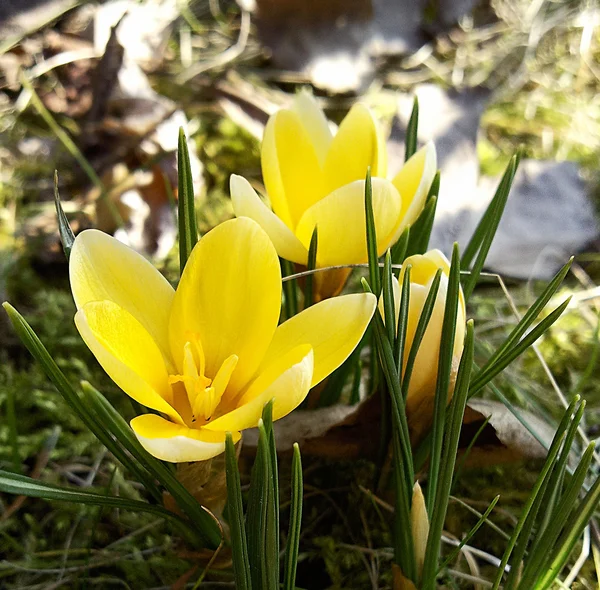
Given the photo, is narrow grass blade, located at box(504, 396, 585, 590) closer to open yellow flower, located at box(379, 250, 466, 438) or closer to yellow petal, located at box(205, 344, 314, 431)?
open yellow flower, located at box(379, 250, 466, 438)

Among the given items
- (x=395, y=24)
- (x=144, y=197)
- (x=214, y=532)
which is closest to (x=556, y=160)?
(x=395, y=24)

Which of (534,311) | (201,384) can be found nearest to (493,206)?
(534,311)

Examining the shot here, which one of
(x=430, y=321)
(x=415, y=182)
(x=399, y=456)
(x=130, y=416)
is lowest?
(x=130, y=416)

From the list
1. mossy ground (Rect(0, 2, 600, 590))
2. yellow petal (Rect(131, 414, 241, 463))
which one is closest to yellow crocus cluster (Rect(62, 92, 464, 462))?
yellow petal (Rect(131, 414, 241, 463))

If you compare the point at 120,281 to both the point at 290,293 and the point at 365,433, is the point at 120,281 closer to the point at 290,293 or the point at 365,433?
the point at 290,293

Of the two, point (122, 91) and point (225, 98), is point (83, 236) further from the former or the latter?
point (225, 98)

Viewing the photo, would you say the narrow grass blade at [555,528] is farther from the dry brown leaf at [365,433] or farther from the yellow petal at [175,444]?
the yellow petal at [175,444]
